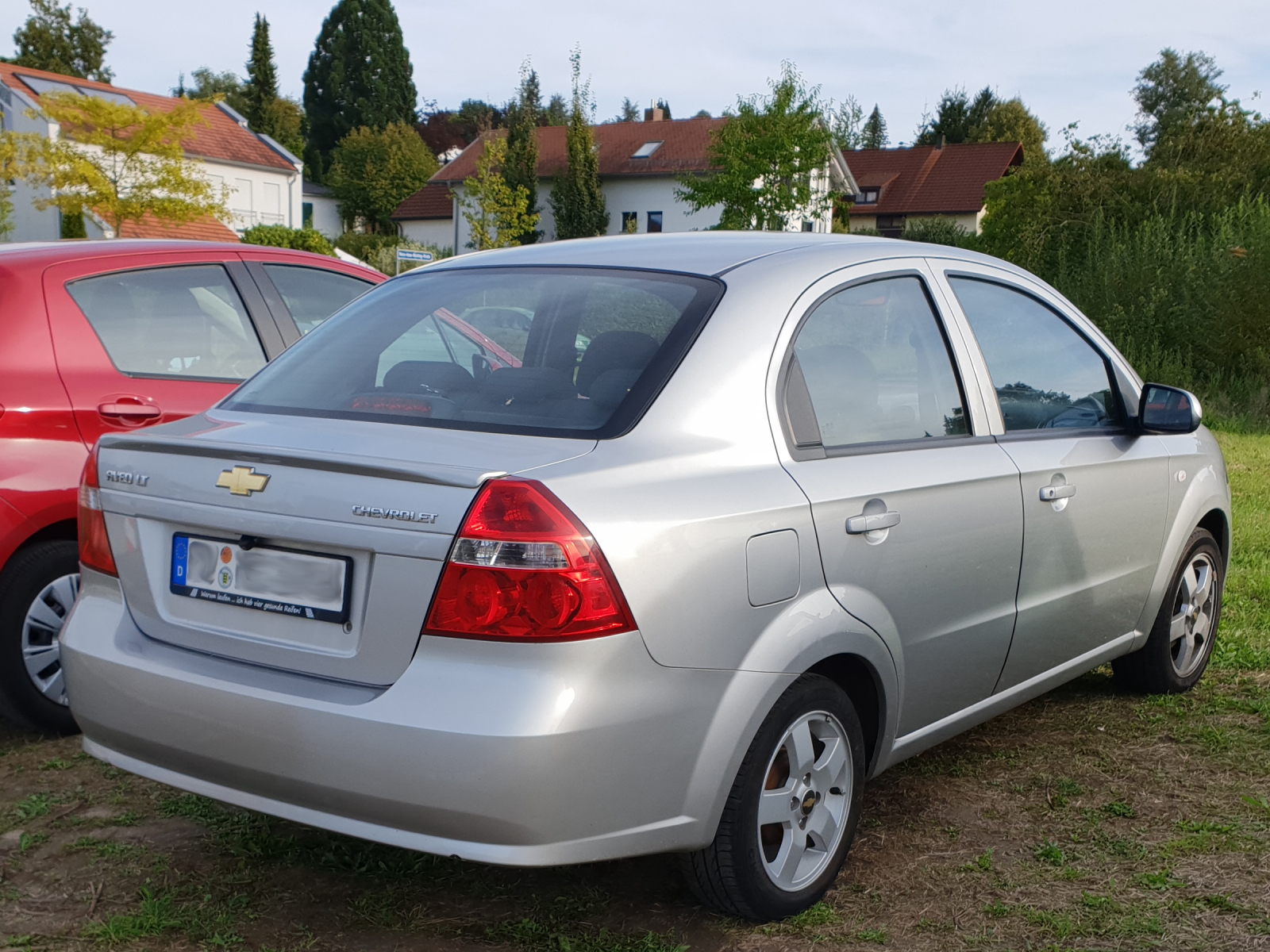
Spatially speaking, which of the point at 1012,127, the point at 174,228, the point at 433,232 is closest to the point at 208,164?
the point at 433,232

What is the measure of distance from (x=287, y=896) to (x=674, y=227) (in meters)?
55.3

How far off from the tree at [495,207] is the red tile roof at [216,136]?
1326 cm

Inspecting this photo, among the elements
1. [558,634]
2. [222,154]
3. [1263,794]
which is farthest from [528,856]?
[222,154]

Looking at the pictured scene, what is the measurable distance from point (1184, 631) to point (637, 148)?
61.6m

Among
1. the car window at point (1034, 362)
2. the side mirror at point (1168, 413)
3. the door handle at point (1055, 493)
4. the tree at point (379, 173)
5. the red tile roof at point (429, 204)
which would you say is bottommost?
the door handle at point (1055, 493)

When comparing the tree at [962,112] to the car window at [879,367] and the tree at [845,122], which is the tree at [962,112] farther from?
the car window at [879,367]

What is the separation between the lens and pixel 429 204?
243 feet

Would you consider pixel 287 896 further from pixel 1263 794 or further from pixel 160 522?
pixel 1263 794

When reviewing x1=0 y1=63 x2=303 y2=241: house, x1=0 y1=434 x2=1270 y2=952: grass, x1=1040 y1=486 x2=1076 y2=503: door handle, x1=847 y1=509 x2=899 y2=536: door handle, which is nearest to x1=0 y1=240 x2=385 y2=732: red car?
x1=0 y1=434 x2=1270 y2=952: grass

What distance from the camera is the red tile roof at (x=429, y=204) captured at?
2862 inches

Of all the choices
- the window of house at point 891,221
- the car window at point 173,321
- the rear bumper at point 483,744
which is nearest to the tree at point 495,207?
the window of house at point 891,221

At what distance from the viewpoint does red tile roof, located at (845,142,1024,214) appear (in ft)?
244

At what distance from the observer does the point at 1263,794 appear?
4.00 m

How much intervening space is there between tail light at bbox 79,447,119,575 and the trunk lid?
4cm
